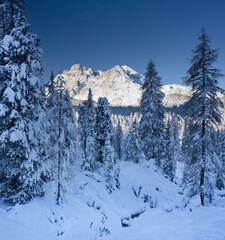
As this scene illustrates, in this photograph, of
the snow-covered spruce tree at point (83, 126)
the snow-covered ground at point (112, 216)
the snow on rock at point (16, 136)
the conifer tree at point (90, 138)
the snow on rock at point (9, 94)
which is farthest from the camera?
the snow-covered spruce tree at point (83, 126)

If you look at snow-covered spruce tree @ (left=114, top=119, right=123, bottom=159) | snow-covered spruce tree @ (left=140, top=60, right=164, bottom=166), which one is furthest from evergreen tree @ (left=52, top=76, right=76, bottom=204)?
snow-covered spruce tree @ (left=114, top=119, right=123, bottom=159)

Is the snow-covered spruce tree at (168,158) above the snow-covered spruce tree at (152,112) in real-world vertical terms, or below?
below

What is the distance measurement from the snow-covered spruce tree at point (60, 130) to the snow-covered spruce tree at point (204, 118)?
10045mm

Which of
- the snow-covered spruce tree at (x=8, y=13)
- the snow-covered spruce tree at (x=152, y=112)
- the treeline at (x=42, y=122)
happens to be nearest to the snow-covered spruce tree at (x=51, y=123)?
the treeline at (x=42, y=122)

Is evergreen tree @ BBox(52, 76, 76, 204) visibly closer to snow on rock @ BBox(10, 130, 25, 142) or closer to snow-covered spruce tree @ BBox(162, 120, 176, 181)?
snow on rock @ BBox(10, 130, 25, 142)

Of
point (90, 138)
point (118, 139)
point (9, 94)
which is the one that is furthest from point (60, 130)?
point (118, 139)

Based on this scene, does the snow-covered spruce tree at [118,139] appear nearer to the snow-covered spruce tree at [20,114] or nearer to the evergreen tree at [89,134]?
the evergreen tree at [89,134]

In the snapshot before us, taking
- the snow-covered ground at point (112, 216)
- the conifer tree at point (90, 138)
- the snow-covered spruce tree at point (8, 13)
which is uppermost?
the snow-covered spruce tree at point (8, 13)

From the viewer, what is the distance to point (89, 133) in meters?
23.5

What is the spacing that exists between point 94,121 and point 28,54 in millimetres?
14608

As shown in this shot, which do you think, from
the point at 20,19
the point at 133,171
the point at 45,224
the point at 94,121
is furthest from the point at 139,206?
the point at 20,19

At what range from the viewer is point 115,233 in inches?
451

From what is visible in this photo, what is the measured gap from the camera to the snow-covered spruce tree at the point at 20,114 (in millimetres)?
9172

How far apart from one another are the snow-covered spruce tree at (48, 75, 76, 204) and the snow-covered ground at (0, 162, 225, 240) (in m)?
1.37
